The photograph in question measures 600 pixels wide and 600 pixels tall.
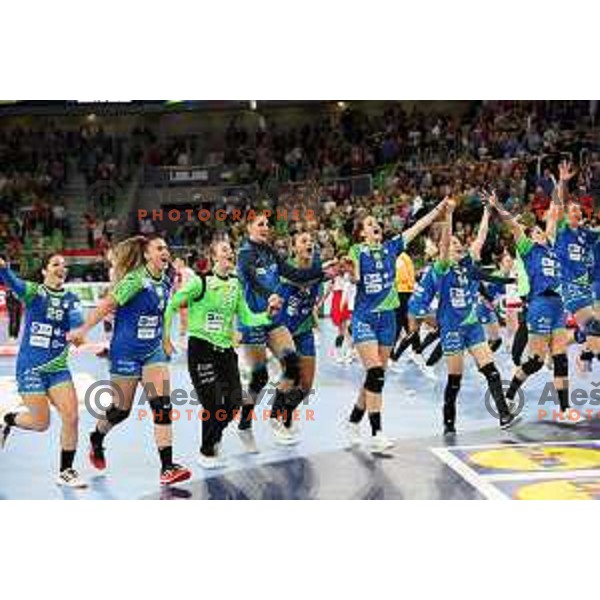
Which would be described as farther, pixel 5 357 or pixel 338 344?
pixel 338 344

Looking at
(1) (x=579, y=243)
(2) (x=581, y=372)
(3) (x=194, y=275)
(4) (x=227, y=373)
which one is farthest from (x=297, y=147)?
(2) (x=581, y=372)

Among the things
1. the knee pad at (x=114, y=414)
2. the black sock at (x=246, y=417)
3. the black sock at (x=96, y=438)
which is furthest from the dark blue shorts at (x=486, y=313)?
the black sock at (x=96, y=438)

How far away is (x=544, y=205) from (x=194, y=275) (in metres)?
2.44

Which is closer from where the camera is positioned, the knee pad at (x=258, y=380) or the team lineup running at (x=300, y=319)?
the team lineup running at (x=300, y=319)

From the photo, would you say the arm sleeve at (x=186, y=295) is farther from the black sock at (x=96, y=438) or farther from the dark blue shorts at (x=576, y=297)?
the dark blue shorts at (x=576, y=297)

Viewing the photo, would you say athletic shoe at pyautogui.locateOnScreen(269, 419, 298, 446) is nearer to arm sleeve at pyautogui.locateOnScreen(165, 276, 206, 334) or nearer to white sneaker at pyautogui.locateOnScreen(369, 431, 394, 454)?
white sneaker at pyautogui.locateOnScreen(369, 431, 394, 454)

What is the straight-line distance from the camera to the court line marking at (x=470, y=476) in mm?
5621

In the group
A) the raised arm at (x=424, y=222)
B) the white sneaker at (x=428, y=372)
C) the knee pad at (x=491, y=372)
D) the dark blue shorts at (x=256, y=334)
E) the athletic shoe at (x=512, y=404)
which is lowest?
the athletic shoe at (x=512, y=404)

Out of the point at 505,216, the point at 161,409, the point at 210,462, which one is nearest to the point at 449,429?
the point at 505,216

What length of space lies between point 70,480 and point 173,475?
0.61 meters

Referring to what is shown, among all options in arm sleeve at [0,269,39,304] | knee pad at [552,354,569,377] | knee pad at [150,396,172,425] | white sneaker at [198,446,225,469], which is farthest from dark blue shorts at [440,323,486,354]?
arm sleeve at [0,269,39,304]

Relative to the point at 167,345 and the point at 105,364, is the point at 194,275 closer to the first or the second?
the point at 167,345

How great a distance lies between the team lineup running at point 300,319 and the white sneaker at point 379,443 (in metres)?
0.01
